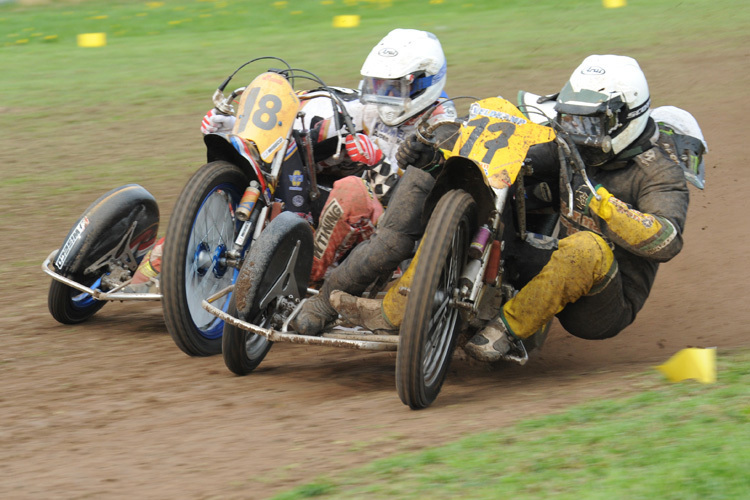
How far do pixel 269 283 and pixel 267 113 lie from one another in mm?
1200

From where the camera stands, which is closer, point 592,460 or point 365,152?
point 592,460

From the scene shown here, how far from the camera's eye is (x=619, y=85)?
536cm

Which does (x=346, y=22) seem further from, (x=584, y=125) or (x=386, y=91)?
(x=584, y=125)

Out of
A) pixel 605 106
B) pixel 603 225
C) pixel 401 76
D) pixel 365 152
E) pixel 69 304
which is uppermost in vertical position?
pixel 401 76

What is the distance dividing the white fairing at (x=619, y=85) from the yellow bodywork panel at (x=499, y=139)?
52 centimetres

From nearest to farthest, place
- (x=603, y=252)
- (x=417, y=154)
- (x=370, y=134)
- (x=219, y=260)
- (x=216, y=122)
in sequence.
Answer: (x=603, y=252) < (x=417, y=154) < (x=219, y=260) < (x=216, y=122) < (x=370, y=134)

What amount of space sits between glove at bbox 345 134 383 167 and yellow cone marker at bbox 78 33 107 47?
520 inches

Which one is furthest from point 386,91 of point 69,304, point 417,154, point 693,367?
point 693,367

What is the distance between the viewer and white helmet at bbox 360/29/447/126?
6.14m

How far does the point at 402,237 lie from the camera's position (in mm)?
5219

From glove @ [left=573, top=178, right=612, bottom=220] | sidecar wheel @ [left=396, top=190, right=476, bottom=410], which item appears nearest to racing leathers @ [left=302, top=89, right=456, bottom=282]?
sidecar wheel @ [left=396, top=190, right=476, bottom=410]

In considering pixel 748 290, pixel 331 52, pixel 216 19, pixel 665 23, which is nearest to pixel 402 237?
pixel 748 290

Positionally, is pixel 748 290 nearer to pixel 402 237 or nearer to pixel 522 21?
pixel 402 237

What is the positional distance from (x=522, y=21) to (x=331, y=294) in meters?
14.6
